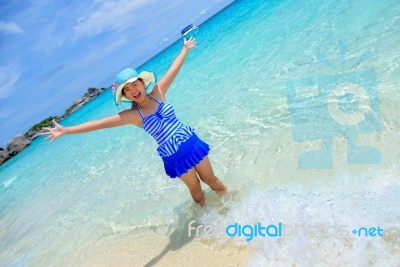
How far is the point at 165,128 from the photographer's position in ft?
11.9

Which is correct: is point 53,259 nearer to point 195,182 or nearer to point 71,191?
point 195,182

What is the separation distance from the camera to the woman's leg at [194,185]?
394cm

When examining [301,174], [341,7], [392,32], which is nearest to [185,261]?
[301,174]

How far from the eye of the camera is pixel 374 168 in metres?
3.68

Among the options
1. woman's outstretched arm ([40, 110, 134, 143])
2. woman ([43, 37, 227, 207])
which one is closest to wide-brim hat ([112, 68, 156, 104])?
woman ([43, 37, 227, 207])

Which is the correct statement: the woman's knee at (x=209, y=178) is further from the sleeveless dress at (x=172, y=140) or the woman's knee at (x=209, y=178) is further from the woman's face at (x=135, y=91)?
the woman's face at (x=135, y=91)

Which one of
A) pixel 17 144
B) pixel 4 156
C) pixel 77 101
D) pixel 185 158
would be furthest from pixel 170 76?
pixel 77 101

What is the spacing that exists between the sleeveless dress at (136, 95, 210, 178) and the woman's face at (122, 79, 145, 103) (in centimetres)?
13

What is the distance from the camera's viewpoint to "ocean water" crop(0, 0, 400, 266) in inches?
121

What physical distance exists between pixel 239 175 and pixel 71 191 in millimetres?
4745

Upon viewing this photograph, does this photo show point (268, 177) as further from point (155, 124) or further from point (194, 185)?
point (155, 124)

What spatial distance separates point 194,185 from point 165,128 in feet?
2.82

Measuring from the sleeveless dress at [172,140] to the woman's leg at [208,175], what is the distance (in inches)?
8.0

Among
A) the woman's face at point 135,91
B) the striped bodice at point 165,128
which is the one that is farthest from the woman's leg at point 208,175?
the woman's face at point 135,91
